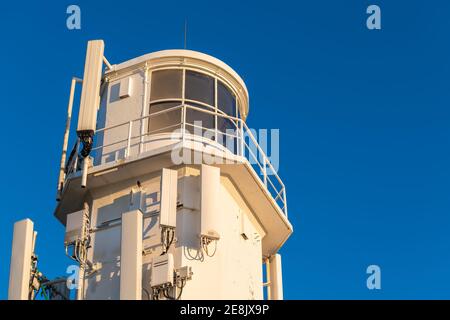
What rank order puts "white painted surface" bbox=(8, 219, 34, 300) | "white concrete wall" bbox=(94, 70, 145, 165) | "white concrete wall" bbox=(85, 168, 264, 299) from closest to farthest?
"white painted surface" bbox=(8, 219, 34, 300) → "white concrete wall" bbox=(85, 168, 264, 299) → "white concrete wall" bbox=(94, 70, 145, 165)

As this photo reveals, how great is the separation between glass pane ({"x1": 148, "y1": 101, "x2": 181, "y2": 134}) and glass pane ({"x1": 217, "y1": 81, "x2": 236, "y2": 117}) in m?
1.50

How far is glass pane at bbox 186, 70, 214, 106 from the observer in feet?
79.2

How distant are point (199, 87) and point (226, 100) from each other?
1101 mm

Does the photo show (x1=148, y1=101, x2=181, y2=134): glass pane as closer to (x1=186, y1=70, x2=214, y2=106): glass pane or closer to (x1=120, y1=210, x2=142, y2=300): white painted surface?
(x1=186, y1=70, x2=214, y2=106): glass pane

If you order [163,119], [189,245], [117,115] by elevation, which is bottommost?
[189,245]

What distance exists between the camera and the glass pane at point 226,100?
81.3 ft

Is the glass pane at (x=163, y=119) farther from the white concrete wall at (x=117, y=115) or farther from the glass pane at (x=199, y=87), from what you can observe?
the glass pane at (x=199, y=87)

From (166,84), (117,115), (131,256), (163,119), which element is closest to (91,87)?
(117,115)

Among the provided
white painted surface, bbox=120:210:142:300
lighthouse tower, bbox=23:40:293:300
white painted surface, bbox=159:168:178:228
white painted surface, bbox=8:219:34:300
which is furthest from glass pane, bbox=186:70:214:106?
white painted surface, bbox=8:219:34:300

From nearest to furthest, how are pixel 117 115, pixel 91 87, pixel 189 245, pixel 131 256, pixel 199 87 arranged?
pixel 131 256
pixel 189 245
pixel 91 87
pixel 117 115
pixel 199 87

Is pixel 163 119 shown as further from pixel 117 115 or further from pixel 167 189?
pixel 167 189

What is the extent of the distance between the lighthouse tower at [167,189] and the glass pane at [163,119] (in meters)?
0.03

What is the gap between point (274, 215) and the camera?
79.0 ft

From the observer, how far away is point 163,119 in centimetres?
2367
